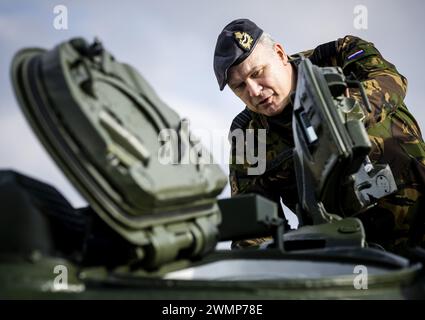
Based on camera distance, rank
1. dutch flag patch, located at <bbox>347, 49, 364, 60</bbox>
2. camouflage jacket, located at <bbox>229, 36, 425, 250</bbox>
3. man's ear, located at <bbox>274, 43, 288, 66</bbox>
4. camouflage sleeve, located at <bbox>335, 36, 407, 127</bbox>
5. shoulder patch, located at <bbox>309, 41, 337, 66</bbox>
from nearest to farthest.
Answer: camouflage sleeve, located at <bbox>335, 36, 407, 127</bbox>
camouflage jacket, located at <bbox>229, 36, 425, 250</bbox>
dutch flag patch, located at <bbox>347, 49, 364, 60</bbox>
shoulder patch, located at <bbox>309, 41, 337, 66</bbox>
man's ear, located at <bbox>274, 43, 288, 66</bbox>

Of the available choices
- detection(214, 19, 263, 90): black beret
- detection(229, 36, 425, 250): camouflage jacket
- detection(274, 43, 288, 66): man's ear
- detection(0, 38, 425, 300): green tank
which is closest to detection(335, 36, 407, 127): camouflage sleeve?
detection(229, 36, 425, 250): camouflage jacket

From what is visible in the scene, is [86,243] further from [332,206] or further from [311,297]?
[332,206]

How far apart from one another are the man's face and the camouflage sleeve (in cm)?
52

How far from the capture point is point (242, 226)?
2805mm

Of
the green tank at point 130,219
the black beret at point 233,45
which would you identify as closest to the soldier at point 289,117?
the black beret at point 233,45

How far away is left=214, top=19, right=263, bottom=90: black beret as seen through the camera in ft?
18.1

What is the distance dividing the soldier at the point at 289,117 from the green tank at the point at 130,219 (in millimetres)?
2246

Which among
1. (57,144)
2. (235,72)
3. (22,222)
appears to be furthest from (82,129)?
(235,72)

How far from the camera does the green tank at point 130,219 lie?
198cm

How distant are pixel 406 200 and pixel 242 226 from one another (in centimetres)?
272

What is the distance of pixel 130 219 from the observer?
7.17ft

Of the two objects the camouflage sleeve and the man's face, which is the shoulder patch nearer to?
the camouflage sleeve

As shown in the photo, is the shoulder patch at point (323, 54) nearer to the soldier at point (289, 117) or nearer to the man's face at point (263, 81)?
the soldier at point (289, 117)

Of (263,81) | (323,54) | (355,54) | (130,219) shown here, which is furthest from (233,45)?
(130,219)
